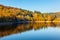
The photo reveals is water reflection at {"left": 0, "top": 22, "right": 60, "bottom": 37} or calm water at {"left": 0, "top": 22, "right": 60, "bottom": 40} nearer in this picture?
calm water at {"left": 0, "top": 22, "right": 60, "bottom": 40}

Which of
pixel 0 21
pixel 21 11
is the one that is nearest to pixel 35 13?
pixel 21 11

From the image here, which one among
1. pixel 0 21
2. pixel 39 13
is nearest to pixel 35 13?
pixel 39 13

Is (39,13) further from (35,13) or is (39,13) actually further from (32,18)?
(32,18)

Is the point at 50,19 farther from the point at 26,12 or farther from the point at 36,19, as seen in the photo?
the point at 26,12

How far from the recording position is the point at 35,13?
155500 mm

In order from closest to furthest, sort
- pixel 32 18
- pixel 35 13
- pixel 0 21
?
pixel 0 21 → pixel 32 18 → pixel 35 13

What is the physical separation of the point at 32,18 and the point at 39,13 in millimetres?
15673

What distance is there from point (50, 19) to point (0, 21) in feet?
273

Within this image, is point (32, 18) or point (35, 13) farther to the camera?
point (35, 13)

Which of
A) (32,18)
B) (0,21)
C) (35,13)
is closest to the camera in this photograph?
(0,21)

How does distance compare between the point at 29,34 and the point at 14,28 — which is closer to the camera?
the point at 29,34

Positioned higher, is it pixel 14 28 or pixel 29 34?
pixel 29 34

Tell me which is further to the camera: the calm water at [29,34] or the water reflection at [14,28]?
the water reflection at [14,28]

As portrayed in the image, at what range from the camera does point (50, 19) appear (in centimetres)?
14588
